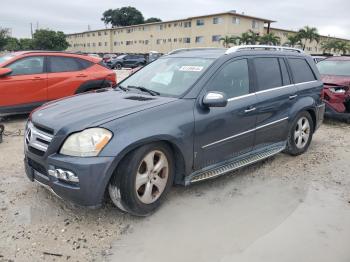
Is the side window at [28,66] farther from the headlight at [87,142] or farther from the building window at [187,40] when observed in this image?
the building window at [187,40]

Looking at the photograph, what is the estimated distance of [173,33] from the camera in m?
60.1

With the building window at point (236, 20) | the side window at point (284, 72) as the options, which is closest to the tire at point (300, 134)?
the side window at point (284, 72)

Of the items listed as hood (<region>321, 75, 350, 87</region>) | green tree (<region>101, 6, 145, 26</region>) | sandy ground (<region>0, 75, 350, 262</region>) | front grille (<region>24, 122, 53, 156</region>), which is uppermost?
green tree (<region>101, 6, 145, 26</region>)

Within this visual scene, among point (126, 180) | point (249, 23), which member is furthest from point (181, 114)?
point (249, 23)

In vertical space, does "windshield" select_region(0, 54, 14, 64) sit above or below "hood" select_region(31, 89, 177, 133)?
above

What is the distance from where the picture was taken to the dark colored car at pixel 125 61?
35050 millimetres

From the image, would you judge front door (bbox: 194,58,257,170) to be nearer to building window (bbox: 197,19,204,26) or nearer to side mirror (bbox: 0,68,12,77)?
side mirror (bbox: 0,68,12,77)

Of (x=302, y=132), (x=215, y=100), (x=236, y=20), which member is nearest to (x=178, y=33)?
(x=236, y=20)

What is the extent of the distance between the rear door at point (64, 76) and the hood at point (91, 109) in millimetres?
4111

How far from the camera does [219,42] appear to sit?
5131cm

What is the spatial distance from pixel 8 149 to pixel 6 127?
1.80 meters

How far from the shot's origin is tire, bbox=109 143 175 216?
3.29 m

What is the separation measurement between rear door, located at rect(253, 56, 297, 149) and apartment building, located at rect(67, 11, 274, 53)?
154 ft

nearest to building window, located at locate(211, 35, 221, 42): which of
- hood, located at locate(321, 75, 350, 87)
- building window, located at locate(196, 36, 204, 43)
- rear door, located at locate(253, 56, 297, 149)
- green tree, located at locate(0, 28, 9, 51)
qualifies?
building window, located at locate(196, 36, 204, 43)
